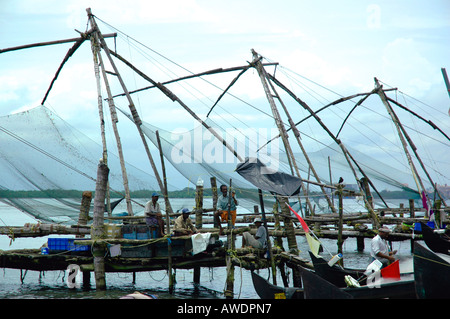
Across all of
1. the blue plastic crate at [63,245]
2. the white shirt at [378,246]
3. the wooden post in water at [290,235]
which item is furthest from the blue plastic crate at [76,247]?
the white shirt at [378,246]

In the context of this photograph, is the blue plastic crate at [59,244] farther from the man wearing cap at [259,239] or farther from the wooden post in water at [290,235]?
the wooden post in water at [290,235]

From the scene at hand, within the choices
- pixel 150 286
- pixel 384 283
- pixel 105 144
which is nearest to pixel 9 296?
pixel 150 286

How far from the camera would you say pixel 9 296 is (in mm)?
11844

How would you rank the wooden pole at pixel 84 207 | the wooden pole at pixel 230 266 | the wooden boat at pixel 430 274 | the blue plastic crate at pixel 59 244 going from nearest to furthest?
the wooden boat at pixel 430 274 < the wooden pole at pixel 230 266 < the blue plastic crate at pixel 59 244 < the wooden pole at pixel 84 207

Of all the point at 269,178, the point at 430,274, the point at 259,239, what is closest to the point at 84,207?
the point at 259,239

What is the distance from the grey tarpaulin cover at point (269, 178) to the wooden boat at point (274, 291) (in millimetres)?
1960

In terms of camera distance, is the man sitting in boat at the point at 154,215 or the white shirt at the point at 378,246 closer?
the white shirt at the point at 378,246

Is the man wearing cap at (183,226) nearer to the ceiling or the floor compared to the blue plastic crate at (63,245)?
nearer to the ceiling

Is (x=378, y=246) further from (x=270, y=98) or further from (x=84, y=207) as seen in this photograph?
(x=84, y=207)

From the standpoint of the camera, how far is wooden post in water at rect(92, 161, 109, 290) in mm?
10562

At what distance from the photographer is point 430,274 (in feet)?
23.1

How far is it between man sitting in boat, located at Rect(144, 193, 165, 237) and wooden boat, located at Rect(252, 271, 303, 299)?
3.37 metres

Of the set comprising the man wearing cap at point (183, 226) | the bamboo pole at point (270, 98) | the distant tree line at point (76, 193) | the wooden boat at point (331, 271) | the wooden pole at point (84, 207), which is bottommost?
the wooden boat at point (331, 271)

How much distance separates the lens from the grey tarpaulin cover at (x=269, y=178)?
9.67 metres
